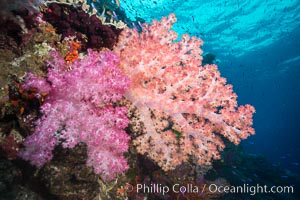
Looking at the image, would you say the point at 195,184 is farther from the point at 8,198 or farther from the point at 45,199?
the point at 8,198

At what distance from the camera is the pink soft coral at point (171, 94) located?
392cm

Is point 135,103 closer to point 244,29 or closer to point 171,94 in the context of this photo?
point 171,94

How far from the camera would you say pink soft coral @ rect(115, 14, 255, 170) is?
392 cm

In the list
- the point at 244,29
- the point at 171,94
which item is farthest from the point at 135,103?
the point at 244,29

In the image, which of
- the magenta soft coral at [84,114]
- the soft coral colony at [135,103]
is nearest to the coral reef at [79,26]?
the soft coral colony at [135,103]

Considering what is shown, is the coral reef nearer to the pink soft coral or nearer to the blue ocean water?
the pink soft coral

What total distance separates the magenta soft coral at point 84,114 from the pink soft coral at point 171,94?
1.80 ft

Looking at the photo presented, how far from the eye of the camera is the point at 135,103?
4.12m

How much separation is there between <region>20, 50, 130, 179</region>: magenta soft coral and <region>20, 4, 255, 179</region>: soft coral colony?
0.01m

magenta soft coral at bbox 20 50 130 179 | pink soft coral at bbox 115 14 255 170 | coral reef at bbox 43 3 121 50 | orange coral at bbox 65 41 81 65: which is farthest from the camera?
coral reef at bbox 43 3 121 50

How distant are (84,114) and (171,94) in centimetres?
170

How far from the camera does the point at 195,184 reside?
7465mm

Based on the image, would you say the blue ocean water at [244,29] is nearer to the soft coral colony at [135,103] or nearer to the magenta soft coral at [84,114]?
the soft coral colony at [135,103]

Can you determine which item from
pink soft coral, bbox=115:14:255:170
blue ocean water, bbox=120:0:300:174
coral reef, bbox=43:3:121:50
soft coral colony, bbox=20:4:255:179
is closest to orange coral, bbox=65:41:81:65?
coral reef, bbox=43:3:121:50
